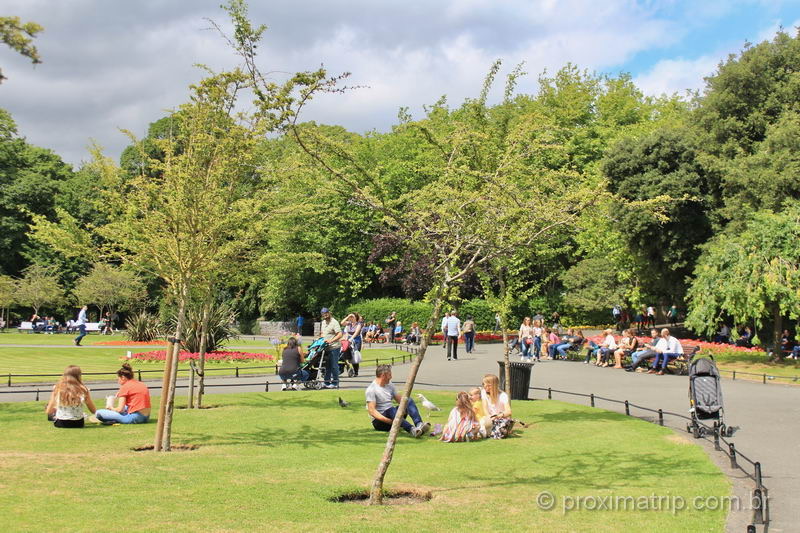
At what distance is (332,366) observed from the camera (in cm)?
1825

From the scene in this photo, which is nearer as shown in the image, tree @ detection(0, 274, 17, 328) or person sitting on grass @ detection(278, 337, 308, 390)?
person sitting on grass @ detection(278, 337, 308, 390)

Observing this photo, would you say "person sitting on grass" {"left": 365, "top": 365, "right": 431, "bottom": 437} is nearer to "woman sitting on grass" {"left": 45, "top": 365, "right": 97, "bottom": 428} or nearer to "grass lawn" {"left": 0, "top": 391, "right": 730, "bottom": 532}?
"grass lawn" {"left": 0, "top": 391, "right": 730, "bottom": 532}

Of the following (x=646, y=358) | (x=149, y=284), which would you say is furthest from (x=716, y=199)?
(x=149, y=284)

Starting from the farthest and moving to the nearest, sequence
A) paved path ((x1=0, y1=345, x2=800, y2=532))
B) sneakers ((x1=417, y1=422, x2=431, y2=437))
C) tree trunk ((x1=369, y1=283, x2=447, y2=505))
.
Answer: sneakers ((x1=417, y1=422, x2=431, y2=437)), paved path ((x1=0, y1=345, x2=800, y2=532)), tree trunk ((x1=369, y1=283, x2=447, y2=505))

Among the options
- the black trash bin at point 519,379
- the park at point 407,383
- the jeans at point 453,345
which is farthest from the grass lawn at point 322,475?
the jeans at point 453,345

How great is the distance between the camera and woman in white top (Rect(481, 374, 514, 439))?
11375 mm

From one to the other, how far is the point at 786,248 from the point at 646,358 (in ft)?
19.6

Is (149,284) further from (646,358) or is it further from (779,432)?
(779,432)

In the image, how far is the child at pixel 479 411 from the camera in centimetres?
1138

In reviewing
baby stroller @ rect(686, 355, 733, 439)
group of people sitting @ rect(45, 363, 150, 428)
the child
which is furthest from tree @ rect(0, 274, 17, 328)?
baby stroller @ rect(686, 355, 733, 439)

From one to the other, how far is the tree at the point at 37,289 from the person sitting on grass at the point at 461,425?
155 feet

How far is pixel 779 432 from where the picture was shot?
12.1 m

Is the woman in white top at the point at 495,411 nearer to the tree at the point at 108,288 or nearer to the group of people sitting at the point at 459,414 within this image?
the group of people sitting at the point at 459,414

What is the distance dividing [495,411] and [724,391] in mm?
9017
